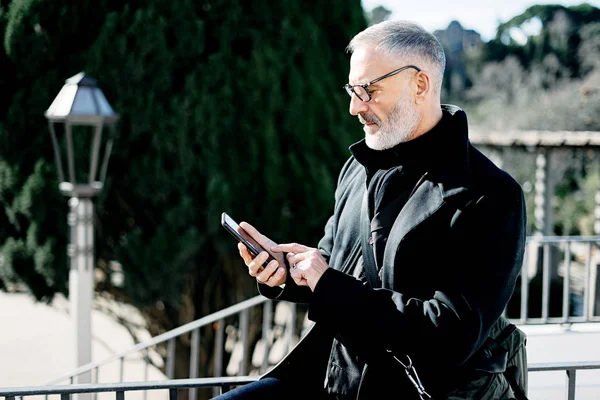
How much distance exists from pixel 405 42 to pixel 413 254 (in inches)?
19.4

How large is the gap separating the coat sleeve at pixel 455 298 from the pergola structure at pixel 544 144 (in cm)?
1119

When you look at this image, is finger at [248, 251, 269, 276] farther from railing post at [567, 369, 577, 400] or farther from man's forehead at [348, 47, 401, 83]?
railing post at [567, 369, 577, 400]

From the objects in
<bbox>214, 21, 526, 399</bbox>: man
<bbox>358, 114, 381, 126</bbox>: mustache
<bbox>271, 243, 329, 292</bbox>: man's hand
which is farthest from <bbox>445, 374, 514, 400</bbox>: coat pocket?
<bbox>358, 114, 381, 126</bbox>: mustache

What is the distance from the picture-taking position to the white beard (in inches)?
66.1

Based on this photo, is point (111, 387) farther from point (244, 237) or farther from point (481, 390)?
point (481, 390)

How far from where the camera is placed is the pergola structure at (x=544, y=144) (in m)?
12.0

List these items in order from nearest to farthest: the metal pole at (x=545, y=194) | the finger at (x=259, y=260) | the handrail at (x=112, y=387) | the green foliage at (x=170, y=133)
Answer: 1. the finger at (x=259, y=260)
2. the handrail at (x=112, y=387)
3. the green foliage at (x=170, y=133)
4. the metal pole at (x=545, y=194)

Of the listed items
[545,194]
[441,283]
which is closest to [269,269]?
[441,283]

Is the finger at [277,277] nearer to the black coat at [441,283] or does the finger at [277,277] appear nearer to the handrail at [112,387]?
the black coat at [441,283]

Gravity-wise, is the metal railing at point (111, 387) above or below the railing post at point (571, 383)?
above

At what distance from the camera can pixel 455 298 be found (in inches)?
59.6

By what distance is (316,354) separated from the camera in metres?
1.92

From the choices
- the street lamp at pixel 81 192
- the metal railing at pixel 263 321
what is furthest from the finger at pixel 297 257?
the street lamp at pixel 81 192

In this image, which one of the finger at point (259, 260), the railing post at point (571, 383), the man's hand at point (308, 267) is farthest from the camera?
the railing post at point (571, 383)
